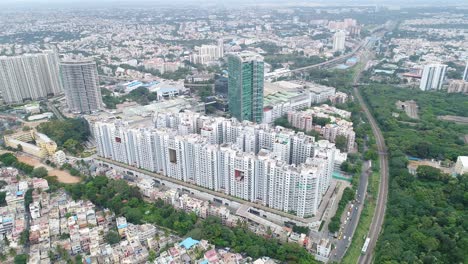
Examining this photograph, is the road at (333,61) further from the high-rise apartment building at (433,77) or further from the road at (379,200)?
the road at (379,200)

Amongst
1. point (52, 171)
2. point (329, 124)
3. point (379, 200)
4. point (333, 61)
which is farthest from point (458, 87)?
point (52, 171)

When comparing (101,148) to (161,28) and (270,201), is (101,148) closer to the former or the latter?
(270,201)

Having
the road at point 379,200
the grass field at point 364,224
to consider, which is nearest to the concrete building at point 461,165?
the road at point 379,200

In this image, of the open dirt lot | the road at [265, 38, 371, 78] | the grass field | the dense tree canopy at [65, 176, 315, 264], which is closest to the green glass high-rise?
the grass field

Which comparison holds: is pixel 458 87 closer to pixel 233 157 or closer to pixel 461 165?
pixel 461 165

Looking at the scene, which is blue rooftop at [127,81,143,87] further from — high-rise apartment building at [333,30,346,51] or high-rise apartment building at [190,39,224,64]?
high-rise apartment building at [333,30,346,51]

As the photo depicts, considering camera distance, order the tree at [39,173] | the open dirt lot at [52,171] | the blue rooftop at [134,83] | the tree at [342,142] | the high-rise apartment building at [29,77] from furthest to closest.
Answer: the blue rooftop at [134,83] → the high-rise apartment building at [29,77] → the tree at [342,142] → the open dirt lot at [52,171] → the tree at [39,173]

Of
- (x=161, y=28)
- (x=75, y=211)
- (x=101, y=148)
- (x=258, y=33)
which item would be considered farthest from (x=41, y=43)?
(x=75, y=211)

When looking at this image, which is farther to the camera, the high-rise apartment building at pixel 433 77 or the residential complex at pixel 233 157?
the high-rise apartment building at pixel 433 77
